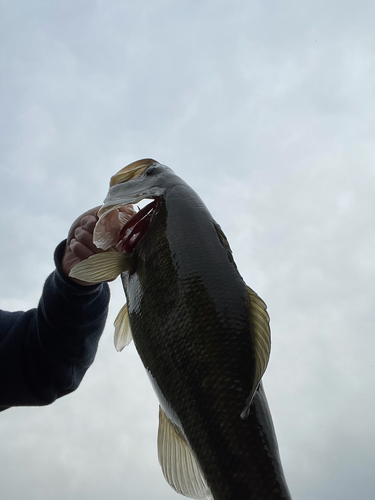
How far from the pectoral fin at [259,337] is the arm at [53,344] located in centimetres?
205

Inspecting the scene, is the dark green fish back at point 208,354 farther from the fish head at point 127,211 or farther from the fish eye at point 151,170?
the fish eye at point 151,170

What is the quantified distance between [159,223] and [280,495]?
4.10ft

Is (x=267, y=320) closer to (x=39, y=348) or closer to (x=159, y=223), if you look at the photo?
(x=159, y=223)

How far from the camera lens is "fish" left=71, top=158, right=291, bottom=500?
1.42 metres

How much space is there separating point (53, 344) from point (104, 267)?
1978 millimetres

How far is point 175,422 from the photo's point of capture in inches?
63.4

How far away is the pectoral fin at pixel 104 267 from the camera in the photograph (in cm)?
201

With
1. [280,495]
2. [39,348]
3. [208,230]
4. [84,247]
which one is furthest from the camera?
[39,348]

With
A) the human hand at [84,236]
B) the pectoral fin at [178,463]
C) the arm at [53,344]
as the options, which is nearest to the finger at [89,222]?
the human hand at [84,236]

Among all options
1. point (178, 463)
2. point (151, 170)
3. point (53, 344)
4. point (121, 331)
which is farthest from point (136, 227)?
point (53, 344)

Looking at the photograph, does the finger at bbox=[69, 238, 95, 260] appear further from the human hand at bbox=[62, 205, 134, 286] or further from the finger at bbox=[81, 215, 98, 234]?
the finger at bbox=[81, 215, 98, 234]

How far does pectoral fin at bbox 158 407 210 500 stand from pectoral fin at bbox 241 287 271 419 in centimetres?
36

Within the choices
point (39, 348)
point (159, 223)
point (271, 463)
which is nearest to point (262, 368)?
point (271, 463)

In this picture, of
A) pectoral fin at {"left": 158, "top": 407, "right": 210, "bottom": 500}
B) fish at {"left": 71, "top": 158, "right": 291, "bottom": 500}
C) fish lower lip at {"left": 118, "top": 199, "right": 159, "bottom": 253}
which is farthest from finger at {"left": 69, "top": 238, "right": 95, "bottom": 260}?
pectoral fin at {"left": 158, "top": 407, "right": 210, "bottom": 500}
